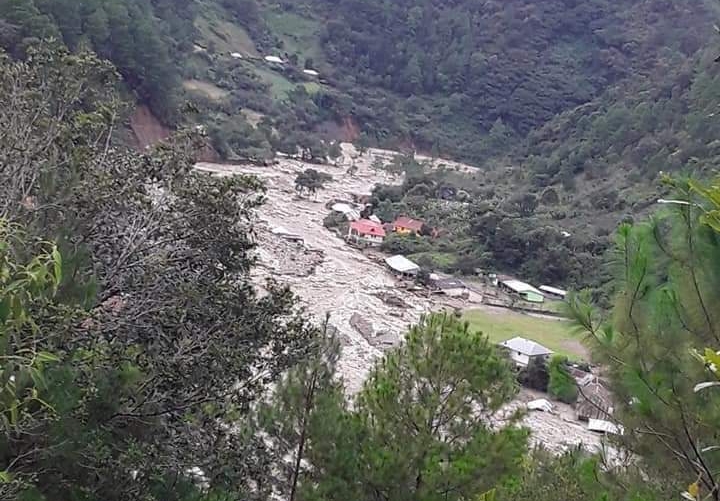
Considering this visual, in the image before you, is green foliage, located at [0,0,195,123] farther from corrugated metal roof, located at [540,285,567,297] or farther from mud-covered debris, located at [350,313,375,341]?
corrugated metal roof, located at [540,285,567,297]

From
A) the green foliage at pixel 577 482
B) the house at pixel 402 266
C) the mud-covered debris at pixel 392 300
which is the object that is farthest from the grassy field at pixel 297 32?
the green foliage at pixel 577 482

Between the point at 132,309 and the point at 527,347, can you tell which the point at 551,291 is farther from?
the point at 132,309

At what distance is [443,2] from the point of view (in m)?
63.2

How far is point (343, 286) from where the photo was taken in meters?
20.6

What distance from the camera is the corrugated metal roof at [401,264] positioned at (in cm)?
2348

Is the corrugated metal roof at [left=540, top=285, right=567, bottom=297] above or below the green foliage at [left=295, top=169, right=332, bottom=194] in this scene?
above

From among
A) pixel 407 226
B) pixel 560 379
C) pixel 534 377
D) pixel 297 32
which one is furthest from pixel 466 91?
pixel 560 379

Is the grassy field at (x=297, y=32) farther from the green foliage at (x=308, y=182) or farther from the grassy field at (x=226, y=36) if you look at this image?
the green foliage at (x=308, y=182)

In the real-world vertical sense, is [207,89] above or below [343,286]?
below

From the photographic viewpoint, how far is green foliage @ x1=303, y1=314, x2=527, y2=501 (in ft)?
14.6

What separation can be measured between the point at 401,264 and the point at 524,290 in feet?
13.0

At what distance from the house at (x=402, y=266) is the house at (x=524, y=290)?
3027 mm

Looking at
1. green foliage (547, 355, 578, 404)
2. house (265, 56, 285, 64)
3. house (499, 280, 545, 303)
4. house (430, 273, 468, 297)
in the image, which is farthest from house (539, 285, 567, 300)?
house (265, 56, 285, 64)

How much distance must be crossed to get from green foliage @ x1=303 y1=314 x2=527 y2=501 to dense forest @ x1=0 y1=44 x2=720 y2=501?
1cm
